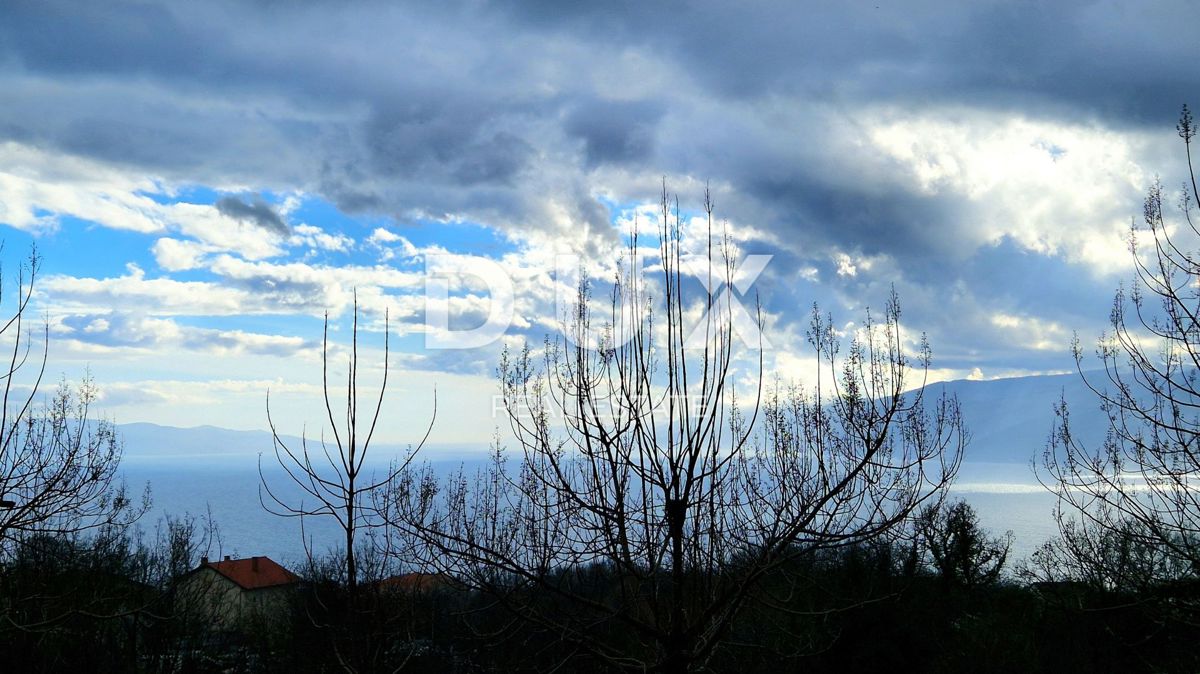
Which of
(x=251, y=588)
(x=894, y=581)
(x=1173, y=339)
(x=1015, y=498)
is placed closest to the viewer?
(x=1173, y=339)

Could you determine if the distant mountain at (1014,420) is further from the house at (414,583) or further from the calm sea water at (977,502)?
the house at (414,583)

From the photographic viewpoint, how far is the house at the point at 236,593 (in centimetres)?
3343

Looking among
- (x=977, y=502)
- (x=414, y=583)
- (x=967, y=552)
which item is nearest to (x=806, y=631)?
(x=967, y=552)

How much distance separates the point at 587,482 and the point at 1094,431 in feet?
509

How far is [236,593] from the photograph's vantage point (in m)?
56.8

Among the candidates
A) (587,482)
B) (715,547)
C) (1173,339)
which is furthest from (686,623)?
(1173,339)

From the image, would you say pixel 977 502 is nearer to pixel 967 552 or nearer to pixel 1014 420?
pixel 967 552

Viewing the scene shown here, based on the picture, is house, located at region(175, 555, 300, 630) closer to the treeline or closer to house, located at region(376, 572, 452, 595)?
the treeline

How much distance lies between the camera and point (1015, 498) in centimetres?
10106

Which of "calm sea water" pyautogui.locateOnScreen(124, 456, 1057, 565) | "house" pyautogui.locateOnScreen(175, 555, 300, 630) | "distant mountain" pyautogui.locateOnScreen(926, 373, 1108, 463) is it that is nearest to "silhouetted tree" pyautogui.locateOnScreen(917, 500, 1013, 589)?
"calm sea water" pyautogui.locateOnScreen(124, 456, 1057, 565)

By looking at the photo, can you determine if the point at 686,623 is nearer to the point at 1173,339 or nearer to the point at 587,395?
the point at 587,395

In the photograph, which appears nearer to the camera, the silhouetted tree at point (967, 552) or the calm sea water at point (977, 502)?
the silhouetted tree at point (967, 552)

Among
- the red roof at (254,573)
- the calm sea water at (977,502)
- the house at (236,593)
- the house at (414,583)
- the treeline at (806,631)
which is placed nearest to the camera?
the house at (414,583)

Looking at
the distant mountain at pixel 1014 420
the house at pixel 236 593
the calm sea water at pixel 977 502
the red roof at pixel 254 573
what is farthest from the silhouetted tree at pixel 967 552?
the distant mountain at pixel 1014 420
